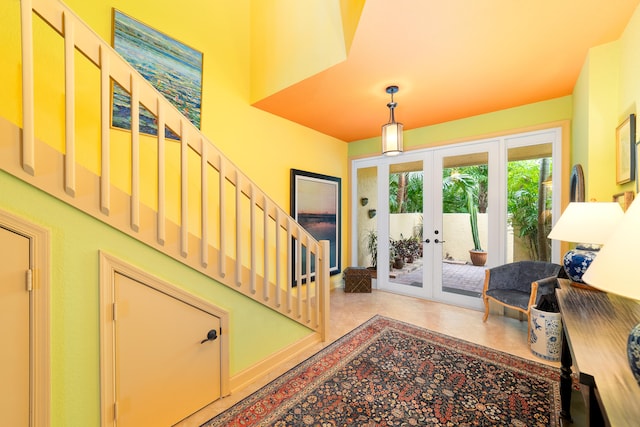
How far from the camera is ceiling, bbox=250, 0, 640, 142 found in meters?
1.64

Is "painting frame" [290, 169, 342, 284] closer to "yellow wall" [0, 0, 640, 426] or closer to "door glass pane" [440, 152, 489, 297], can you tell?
"yellow wall" [0, 0, 640, 426]

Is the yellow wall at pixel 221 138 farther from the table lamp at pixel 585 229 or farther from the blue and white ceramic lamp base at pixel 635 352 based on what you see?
the blue and white ceramic lamp base at pixel 635 352

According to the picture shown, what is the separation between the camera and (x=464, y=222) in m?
3.46

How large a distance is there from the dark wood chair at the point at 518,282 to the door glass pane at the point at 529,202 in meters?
0.25

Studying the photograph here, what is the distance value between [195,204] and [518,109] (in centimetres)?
376

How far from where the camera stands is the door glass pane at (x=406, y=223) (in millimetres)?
3859


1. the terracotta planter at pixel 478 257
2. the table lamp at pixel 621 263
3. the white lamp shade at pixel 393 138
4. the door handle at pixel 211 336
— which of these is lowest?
the door handle at pixel 211 336

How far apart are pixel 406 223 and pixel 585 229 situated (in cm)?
245

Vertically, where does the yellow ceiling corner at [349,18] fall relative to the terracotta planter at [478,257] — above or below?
above

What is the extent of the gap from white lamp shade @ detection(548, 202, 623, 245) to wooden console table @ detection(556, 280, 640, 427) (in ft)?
1.13

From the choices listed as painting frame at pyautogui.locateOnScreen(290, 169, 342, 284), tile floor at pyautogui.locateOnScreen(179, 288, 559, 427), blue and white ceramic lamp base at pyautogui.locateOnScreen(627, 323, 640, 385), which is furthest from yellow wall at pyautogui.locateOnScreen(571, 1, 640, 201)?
painting frame at pyautogui.locateOnScreen(290, 169, 342, 284)

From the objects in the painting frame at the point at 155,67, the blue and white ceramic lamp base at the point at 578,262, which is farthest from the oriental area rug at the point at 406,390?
the painting frame at the point at 155,67

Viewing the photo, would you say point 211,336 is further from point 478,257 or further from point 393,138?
point 478,257

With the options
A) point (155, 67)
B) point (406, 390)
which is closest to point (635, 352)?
point (406, 390)
